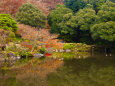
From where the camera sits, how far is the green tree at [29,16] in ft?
91.2

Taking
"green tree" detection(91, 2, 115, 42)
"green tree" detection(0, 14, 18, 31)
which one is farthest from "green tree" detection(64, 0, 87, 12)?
"green tree" detection(0, 14, 18, 31)

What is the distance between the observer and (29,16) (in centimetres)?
2805

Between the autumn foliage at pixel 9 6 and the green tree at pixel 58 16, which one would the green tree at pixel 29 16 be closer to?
the green tree at pixel 58 16

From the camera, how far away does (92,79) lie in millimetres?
10867

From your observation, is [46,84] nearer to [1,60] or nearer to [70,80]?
[70,80]

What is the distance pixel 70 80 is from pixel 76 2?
21808mm

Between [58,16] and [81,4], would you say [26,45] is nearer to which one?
[58,16]

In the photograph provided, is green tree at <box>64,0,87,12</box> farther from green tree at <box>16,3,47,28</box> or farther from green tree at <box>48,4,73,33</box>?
green tree at <box>16,3,47,28</box>

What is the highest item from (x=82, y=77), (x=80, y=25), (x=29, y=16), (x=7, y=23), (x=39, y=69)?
(x=29, y=16)

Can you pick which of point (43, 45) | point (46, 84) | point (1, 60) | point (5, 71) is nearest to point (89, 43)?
point (43, 45)

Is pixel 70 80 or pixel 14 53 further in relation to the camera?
pixel 14 53

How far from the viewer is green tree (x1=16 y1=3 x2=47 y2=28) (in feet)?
91.2

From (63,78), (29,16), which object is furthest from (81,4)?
(63,78)

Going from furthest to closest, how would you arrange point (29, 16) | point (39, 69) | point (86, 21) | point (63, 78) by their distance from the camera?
1. point (29, 16)
2. point (86, 21)
3. point (39, 69)
4. point (63, 78)
